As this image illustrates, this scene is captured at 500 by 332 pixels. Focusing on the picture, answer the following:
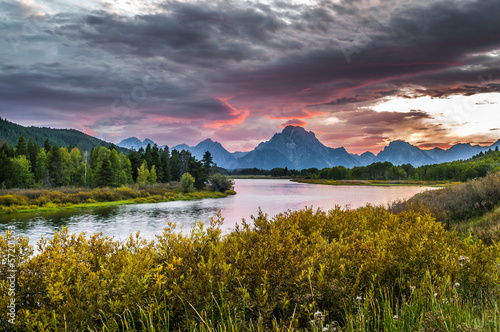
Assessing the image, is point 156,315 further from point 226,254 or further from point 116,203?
point 116,203

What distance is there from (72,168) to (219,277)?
92350 mm

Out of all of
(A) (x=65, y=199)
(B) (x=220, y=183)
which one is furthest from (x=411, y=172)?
(A) (x=65, y=199)

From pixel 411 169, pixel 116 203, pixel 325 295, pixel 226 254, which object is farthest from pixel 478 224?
pixel 411 169

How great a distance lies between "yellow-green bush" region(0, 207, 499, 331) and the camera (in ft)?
12.8

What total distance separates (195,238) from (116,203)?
5330 cm

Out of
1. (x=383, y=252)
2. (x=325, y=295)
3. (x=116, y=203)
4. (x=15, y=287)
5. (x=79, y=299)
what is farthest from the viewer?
(x=116, y=203)

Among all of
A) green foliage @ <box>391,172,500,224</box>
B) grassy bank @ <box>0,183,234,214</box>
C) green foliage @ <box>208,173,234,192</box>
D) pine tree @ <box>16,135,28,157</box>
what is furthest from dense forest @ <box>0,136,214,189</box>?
green foliage @ <box>391,172,500,224</box>

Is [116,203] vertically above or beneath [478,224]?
beneath

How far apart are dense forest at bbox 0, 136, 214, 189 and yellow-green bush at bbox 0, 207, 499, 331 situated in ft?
250

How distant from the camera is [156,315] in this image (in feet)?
13.3

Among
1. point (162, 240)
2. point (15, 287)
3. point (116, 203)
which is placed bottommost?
point (116, 203)

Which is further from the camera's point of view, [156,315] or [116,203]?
[116,203]

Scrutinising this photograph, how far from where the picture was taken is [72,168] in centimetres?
8138

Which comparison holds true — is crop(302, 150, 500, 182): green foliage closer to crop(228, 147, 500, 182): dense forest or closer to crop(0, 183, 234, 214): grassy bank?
crop(228, 147, 500, 182): dense forest
